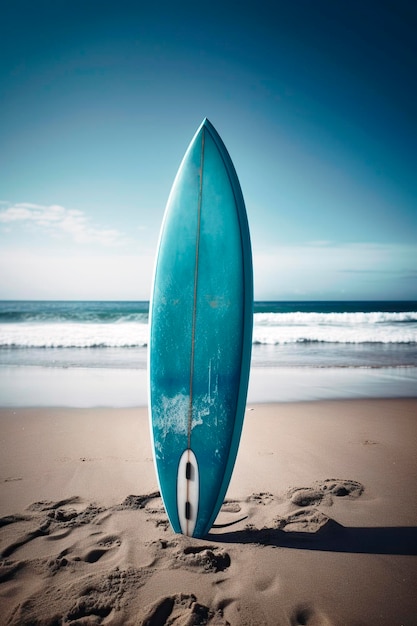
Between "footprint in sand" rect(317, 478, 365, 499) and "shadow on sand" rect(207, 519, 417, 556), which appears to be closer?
"shadow on sand" rect(207, 519, 417, 556)

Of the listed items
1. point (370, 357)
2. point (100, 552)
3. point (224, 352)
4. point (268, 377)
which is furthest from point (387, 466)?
point (370, 357)

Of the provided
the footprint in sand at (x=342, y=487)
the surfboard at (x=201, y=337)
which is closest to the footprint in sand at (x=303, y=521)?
the footprint in sand at (x=342, y=487)

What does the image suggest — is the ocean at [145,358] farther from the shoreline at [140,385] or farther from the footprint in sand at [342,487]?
the footprint in sand at [342,487]

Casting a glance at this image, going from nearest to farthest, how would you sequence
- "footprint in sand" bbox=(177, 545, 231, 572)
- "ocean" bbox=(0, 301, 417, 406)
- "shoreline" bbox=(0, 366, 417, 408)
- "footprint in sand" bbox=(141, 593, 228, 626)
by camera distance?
1. "footprint in sand" bbox=(141, 593, 228, 626)
2. "footprint in sand" bbox=(177, 545, 231, 572)
3. "shoreline" bbox=(0, 366, 417, 408)
4. "ocean" bbox=(0, 301, 417, 406)

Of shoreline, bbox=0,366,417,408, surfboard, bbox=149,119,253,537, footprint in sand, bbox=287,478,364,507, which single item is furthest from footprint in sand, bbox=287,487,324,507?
shoreline, bbox=0,366,417,408

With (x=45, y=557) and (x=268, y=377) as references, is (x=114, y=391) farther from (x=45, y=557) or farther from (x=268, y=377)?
(x=45, y=557)

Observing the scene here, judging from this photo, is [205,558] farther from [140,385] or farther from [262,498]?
[140,385]

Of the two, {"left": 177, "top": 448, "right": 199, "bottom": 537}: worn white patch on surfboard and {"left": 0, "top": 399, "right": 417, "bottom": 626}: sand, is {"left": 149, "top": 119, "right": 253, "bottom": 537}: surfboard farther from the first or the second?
{"left": 0, "top": 399, "right": 417, "bottom": 626}: sand

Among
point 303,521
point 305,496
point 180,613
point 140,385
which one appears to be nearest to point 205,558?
point 180,613

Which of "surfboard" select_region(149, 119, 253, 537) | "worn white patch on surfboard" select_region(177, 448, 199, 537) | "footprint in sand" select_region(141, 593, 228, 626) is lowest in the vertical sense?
"footprint in sand" select_region(141, 593, 228, 626)

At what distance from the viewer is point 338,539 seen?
1.95 metres

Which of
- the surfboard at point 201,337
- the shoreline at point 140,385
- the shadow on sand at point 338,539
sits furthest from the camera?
the shoreline at point 140,385

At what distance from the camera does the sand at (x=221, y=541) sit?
1.49 m

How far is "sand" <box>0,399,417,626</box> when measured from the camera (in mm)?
1494
